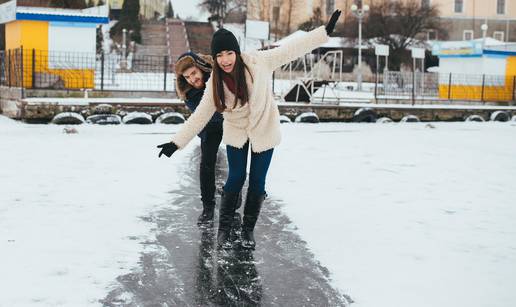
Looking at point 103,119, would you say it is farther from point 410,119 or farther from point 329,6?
point 329,6

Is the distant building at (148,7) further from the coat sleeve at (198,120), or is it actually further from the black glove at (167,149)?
the black glove at (167,149)

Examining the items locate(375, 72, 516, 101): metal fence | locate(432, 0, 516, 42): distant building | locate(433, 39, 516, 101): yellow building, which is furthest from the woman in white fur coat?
locate(432, 0, 516, 42): distant building

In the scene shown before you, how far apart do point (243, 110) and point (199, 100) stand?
0.93 meters

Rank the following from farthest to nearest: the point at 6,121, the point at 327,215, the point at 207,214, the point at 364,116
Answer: the point at 364,116
the point at 6,121
the point at 327,215
the point at 207,214

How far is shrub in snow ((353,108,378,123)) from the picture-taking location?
19.4 m

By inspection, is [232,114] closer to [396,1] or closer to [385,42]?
[385,42]

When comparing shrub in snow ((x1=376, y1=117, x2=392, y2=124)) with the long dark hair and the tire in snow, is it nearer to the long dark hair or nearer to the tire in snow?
the tire in snow

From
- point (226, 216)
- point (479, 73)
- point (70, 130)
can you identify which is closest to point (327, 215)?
point (226, 216)

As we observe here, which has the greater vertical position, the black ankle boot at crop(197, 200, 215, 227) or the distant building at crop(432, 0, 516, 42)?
the distant building at crop(432, 0, 516, 42)

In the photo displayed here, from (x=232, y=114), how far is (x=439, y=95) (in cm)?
2455

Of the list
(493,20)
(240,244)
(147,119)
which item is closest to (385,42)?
(493,20)

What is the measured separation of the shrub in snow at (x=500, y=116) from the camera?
878 inches

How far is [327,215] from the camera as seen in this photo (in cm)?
611

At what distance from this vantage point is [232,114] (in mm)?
4676
